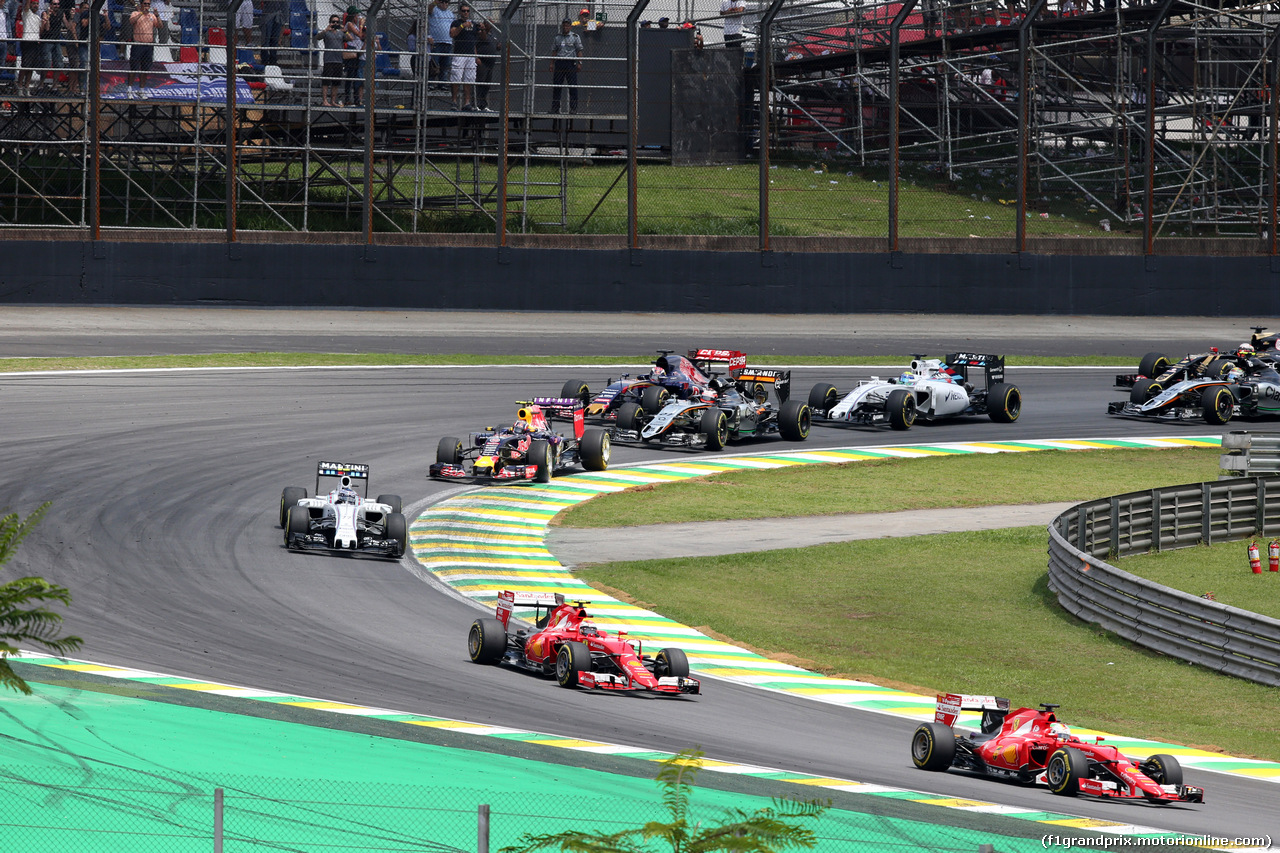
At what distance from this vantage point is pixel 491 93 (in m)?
40.2

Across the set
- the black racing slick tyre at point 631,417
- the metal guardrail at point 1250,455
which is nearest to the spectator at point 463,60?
the black racing slick tyre at point 631,417

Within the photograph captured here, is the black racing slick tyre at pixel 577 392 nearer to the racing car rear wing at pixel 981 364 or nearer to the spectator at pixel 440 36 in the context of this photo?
the racing car rear wing at pixel 981 364

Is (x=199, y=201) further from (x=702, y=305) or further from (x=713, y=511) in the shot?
(x=713, y=511)

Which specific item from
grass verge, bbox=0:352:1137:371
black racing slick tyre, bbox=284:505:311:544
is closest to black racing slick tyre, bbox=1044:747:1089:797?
black racing slick tyre, bbox=284:505:311:544

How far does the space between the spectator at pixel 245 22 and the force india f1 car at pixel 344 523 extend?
20155mm

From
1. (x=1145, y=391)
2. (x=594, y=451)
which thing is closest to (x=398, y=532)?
(x=594, y=451)

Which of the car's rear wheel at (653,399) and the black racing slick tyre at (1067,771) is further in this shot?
the car's rear wheel at (653,399)

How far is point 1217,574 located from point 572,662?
10.9 m

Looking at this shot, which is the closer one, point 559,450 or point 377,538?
point 377,538

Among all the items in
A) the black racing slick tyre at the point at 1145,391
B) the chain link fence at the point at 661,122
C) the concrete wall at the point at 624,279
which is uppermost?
the chain link fence at the point at 661,122

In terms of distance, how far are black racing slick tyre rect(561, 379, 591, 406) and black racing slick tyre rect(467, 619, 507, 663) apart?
49.7 ft

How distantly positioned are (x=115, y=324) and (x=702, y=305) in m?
14.3

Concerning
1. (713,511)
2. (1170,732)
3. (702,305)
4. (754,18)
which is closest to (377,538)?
(713,511)

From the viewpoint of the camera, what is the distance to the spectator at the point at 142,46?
38.0 m
